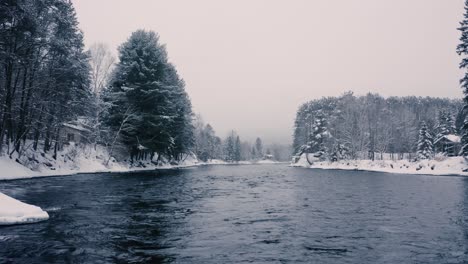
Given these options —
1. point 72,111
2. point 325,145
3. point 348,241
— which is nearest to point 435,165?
point 325,145

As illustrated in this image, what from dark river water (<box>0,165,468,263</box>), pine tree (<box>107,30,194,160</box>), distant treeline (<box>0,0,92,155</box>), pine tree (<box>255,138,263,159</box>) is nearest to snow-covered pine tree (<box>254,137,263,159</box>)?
pine tree (<box>255,138,263,159</box>)

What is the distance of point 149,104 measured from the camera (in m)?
45.5

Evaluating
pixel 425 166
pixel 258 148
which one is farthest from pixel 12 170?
pixel 258 148

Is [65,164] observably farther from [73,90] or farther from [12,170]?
[12,170]

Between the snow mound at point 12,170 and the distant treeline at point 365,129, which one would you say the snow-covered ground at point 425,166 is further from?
the snow mound at point 12,170

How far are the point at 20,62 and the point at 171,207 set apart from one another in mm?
19815

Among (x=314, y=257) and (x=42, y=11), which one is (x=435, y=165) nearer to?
(x=314, y=257)

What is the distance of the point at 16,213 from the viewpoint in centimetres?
1035

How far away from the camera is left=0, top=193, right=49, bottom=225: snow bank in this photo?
398 inches

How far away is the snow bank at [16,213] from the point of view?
10109 millimetres

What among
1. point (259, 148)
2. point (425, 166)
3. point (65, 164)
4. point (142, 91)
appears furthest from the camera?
point (259, 148)

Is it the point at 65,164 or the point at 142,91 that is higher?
the point at 142,91

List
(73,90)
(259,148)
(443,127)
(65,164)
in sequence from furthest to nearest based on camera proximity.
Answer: (259,148) < (443,127) < (65,164) < (73,90)

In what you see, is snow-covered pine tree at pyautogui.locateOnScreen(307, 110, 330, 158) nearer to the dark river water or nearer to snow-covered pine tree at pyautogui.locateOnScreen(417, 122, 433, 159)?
snow-covered pine tree at pyautogui.locateOnScreen(417, 122, 433, 159)
